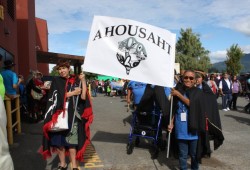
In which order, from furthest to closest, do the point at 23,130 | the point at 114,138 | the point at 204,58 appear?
1. the point at 204,58
2. the point at 23,130
3. the point at 114,138

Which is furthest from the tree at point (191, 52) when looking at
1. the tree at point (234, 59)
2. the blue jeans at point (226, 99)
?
the blue jeans at point (226, 99)

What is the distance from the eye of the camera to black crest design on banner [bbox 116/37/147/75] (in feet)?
18.2

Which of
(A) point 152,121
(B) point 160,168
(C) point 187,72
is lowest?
(B) point 160,168

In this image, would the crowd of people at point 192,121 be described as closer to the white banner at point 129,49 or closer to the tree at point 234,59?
the white banner at point 129,49

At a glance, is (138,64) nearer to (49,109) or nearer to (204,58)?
(49,109)

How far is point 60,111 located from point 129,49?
1.60m

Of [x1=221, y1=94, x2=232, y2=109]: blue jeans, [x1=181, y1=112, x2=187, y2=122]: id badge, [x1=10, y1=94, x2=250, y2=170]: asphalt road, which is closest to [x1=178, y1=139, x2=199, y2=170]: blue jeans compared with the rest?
[x1=181, y1=112, x2=187, y2=122]: id badge

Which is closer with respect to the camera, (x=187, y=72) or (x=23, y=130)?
(x=187, y=72)

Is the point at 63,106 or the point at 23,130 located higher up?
the point at 63,106

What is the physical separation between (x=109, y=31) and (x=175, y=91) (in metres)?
1.58

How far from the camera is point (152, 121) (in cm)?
686

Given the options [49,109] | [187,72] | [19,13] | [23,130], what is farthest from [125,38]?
[19,13]

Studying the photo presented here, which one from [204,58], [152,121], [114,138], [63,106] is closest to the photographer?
→ [63,106]

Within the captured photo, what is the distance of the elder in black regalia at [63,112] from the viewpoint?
493cm
